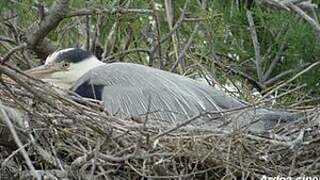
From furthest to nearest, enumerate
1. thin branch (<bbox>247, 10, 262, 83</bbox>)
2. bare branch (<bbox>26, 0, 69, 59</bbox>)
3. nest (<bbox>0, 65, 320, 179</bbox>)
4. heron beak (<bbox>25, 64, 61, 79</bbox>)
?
1. thin branch (<bbox>247, 10, 262, 83</bbox>)
2. heron beak (<bbox>25, 64, 61, 79</bbox>)
3. bare branch (<bbox>26, 0, 69, 59</bbox>)
4. nest (<bbox>0, 65, 320, 179</bbox>)

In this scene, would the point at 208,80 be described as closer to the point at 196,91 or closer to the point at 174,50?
the point at 174,50

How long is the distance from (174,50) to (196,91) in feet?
1.81

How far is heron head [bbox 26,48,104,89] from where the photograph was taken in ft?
12.1

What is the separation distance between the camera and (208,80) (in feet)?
12.4

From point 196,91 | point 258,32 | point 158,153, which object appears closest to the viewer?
point 158,153

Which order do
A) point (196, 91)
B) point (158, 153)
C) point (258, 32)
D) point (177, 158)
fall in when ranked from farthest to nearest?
1. point (258, 32)
2. point (196, 91)
3. point (177, 158)
4. point (158, 153)

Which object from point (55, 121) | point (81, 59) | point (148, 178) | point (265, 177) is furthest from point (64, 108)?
point (81, 59)

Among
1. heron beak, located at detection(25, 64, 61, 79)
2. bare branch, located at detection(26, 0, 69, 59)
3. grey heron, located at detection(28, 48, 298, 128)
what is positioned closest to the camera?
grey heron, located at detection(28, 48, 298, 128)

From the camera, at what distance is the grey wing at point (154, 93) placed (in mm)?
3227

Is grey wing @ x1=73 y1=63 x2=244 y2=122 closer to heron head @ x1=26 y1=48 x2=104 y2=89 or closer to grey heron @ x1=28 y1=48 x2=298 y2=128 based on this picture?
grey heron @ x1=28 y1=48 x2=298 y2=128

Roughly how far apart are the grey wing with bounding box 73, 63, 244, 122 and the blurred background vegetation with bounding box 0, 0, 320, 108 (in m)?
0.28

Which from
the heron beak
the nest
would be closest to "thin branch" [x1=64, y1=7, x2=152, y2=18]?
the heron beak

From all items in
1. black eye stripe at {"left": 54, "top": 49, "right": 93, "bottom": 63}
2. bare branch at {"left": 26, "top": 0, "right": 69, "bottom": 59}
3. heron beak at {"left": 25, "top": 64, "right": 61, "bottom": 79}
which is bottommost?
heron beak at {"left": 25, "top": 64, "right": 61, "bottom": 79}

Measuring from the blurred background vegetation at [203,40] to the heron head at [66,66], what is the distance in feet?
0.38
